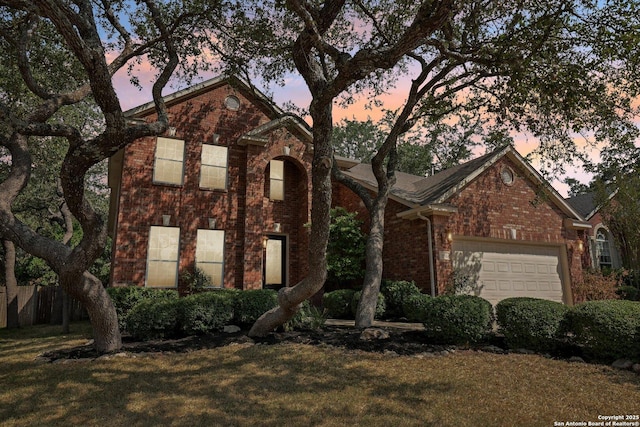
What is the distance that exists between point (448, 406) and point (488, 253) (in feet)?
33.6

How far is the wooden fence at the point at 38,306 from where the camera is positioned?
16.0 m

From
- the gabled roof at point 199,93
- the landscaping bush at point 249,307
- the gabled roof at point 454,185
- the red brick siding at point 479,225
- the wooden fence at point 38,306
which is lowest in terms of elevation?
the wooden fence at point 38,306

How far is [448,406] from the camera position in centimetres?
488

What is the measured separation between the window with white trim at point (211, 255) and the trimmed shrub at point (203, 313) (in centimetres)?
→ 440

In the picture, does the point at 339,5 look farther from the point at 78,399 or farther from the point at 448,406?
the point at 78,399

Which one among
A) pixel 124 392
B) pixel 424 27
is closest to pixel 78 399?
pixel 124 392

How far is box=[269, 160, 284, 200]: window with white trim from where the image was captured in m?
15.7

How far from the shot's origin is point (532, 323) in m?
7.62

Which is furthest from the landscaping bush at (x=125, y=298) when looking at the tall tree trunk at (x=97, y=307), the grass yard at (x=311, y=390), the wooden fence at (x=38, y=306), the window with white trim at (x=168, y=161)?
the wooden fence at (x=38, y=306)

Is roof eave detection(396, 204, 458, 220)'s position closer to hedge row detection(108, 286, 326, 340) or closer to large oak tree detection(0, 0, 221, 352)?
hedge row detection(108, 286, 326, 340)

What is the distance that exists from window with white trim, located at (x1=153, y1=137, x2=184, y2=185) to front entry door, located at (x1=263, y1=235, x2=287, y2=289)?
416cm

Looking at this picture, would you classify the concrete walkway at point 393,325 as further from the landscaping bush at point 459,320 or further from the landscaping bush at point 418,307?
the landscaping bush at point 459,320

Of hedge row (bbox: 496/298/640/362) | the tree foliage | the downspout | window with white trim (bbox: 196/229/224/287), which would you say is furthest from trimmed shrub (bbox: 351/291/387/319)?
window with white trim (bbox: 196/229/224/287)

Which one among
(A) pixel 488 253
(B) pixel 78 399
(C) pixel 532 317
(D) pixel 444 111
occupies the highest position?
(D) pixel 444 111
